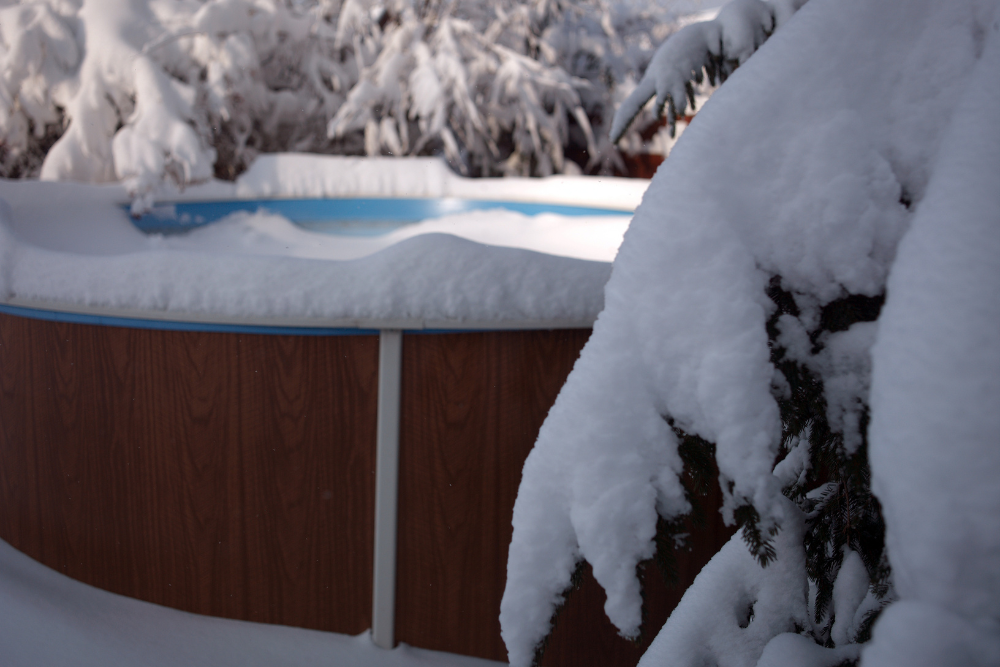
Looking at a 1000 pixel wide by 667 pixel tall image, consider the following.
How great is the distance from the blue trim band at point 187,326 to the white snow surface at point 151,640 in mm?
769

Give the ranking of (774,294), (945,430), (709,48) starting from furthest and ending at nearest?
(709,48)
(774,294)
(945,430)

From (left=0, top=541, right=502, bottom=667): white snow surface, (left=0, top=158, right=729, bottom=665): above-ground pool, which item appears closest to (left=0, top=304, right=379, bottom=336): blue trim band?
(left=0, top=158, right=729, bottom=665): above-ground pool

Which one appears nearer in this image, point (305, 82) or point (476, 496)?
point (476, 496)

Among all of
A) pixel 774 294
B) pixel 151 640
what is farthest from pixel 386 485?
pixel 774 294

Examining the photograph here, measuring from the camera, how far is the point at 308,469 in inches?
60.9

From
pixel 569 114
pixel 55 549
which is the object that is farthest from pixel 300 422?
pixel 569 114

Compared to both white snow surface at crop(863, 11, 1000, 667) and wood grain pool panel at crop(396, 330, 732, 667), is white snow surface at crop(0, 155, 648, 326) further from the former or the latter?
white snow surface at crop(863, 11, 1000, 667)

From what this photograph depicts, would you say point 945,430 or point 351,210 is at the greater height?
point 945,430

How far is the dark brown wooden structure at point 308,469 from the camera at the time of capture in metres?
1.49

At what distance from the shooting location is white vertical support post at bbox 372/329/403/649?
1.48m

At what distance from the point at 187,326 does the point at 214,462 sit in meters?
0.35

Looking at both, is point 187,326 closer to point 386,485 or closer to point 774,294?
point 386,485

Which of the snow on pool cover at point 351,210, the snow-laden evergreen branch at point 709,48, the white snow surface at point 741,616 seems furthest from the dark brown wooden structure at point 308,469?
the snow on pool cover at point 351,210

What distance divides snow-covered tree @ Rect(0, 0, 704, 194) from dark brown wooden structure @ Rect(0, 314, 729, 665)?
4434 millimetres
